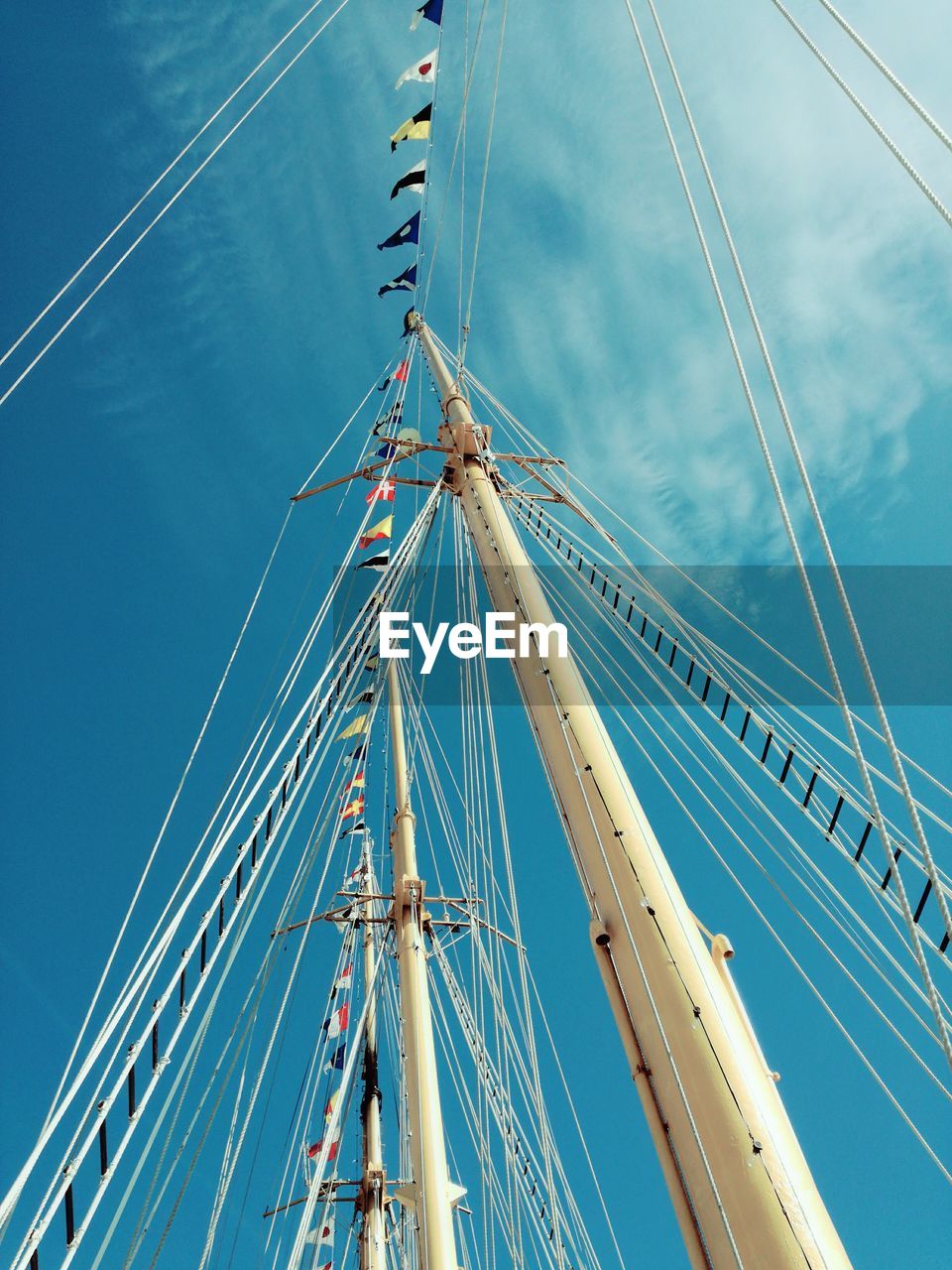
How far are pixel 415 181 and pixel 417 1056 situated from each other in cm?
1233

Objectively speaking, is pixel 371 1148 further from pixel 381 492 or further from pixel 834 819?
pixel 834 819

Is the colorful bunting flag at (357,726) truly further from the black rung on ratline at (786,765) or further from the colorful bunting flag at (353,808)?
the black rung on ratline at (786,765)

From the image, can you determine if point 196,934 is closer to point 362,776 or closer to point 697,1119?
point 697,1119

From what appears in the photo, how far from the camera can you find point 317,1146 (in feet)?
59.8

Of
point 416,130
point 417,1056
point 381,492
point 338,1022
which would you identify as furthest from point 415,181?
point 338,1022

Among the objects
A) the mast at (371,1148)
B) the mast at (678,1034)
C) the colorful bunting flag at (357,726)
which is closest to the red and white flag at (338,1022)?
the mast at (371,1148)

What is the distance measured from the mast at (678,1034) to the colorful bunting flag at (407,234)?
26.6ft

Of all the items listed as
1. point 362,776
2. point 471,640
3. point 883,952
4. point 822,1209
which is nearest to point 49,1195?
point 822,1209

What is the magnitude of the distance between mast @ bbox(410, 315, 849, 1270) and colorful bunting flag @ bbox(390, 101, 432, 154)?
8.26 metres

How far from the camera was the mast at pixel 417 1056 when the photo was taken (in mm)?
9547

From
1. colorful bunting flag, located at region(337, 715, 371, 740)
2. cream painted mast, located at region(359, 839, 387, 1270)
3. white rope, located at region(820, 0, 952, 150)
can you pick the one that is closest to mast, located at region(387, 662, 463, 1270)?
colorful bunting flag, located at region(337, 715, 371, 740)

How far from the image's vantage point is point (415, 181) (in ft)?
35.0

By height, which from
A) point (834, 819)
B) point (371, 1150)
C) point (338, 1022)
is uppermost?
point (338, 1022)

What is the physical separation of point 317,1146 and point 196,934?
1631cm
